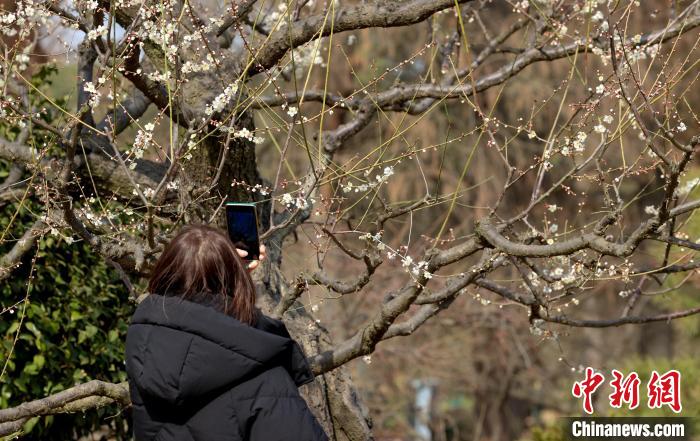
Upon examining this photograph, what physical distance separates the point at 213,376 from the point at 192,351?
0.28 feet

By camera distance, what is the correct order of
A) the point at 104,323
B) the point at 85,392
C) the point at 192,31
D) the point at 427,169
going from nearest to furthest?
1. the point at 85,392
2. the point at 192,31
3. the point at 104,323
4. the point at 427,169

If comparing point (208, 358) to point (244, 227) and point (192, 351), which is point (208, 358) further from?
point (244, 227)

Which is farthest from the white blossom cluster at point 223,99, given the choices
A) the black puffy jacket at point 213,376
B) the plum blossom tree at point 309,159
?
the black puffy jacket at point 213,376

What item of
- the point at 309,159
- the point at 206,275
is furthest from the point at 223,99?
the point at 206,275

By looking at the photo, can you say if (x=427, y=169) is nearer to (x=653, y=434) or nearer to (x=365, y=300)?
(x=365, y=300)

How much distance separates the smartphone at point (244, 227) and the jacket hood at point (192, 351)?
0.47m

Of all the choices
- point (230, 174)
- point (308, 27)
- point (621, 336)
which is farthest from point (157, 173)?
point (621, 336)

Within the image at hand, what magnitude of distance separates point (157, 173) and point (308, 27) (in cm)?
94

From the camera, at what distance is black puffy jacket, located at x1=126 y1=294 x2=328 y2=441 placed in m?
2.38

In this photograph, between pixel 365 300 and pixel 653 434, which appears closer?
pixel 653 434

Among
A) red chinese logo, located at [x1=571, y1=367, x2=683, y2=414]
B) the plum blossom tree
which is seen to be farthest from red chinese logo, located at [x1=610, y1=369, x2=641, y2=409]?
the plum blossom tree

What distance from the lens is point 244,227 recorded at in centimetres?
289

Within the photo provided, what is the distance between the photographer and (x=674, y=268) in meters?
3.53

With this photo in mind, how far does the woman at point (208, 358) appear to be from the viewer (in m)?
2.38
